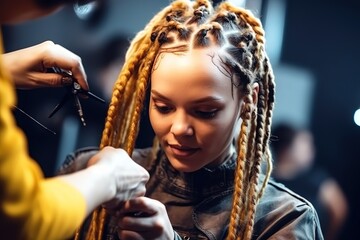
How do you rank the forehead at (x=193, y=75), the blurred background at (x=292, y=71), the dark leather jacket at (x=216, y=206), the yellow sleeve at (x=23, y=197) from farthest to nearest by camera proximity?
the blurred background at (x=292, y=71) < the dark leather jacket at (x=216, y=206) < the forehead at (x=193, y=75) < the yellow sleeve at (x=23, y=197)

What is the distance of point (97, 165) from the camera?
760 mm

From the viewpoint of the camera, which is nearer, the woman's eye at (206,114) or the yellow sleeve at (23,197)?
the yellow sleeve at (23,197)

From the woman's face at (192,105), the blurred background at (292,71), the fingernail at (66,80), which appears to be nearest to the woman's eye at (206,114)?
the woman's face at (192,105)

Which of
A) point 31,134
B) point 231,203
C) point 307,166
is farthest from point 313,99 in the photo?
point 31,134

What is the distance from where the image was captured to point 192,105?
3.53 feet

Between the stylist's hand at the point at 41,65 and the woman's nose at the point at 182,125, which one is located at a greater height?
the stylist's hand at the point at 41,65

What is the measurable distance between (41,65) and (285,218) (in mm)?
641

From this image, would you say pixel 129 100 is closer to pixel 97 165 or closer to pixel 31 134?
pixel 31 134

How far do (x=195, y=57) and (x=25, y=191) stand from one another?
0.58 metres

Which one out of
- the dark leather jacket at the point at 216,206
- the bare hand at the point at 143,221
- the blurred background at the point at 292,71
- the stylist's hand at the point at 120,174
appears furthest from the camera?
the blurred background at the point at 292,71

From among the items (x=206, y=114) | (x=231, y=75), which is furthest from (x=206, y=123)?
(x=231, y=75)

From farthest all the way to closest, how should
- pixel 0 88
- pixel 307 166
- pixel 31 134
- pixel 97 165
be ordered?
1. pixel 307 166
2. pixel 31 134
3. pixel 97 165
4. pixel 0 88

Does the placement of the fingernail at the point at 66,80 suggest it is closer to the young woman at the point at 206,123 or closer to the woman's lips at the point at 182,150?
the young woman at the point at 206,123

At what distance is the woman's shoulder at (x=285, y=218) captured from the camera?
3.81 feet
